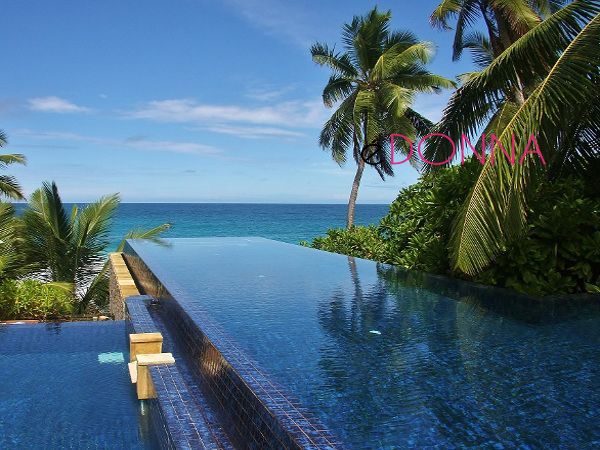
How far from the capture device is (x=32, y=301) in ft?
29.8

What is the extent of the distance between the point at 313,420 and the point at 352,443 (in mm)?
272

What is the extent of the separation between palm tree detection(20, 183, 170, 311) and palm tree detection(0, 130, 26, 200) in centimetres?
382

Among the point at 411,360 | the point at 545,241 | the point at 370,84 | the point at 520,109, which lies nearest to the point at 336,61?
the point at 370,84

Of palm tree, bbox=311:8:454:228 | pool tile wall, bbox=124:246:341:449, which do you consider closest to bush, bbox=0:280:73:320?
pool tile wall, bbox=124:246:341:449

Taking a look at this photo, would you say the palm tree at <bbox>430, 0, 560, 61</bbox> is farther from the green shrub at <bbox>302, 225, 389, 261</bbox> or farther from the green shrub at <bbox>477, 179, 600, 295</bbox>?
the green shrub at <bbox>477, 179, 600, 295</bbox>

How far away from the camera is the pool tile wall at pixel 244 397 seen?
2492 mm

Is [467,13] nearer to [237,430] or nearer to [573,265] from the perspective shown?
[573,265]

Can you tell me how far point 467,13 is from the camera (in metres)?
→ 14.5

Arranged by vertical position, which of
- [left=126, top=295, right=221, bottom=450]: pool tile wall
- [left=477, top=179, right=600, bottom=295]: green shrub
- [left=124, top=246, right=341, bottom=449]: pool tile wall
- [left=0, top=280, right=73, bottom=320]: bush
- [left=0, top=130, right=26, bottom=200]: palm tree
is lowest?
[left=0, top=280, right=73, bottom=320]: bush

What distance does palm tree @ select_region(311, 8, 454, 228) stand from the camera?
16.5 metres

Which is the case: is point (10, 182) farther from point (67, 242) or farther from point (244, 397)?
point (244, 397)

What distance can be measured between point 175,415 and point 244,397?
1.55 feet

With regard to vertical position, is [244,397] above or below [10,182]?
below

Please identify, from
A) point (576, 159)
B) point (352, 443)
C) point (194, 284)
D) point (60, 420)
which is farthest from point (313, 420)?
point (576, 159)
